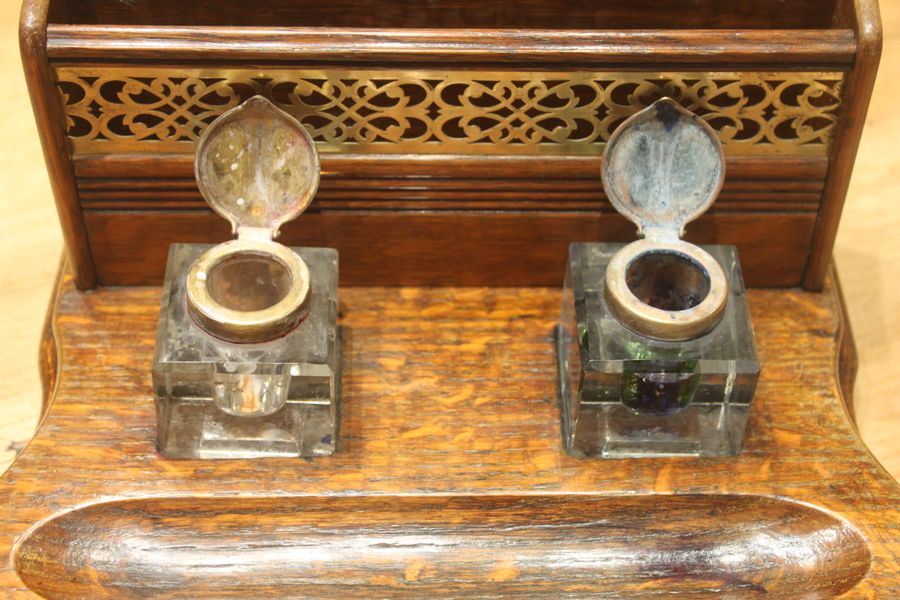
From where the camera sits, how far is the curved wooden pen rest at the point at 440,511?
3.95ft

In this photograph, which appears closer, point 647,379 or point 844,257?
point 647,379

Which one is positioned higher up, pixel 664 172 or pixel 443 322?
pixel 664 172

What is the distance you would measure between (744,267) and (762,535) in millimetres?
247

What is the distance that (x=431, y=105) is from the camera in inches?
51.3

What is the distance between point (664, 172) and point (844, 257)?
32cm

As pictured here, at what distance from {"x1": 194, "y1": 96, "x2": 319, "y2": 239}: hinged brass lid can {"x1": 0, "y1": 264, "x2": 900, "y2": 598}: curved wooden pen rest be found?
0.53ft

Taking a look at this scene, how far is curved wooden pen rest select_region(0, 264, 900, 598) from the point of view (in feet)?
3.95

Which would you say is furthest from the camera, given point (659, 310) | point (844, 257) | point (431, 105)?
point (844, 257)

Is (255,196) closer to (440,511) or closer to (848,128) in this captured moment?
(440,511)

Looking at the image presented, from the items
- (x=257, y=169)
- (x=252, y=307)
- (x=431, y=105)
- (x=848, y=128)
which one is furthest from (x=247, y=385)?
(x=848, y=128)

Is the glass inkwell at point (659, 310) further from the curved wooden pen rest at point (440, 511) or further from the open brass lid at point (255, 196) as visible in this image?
the open brass lid at point (255, 196)

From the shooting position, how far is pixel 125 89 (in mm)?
1220

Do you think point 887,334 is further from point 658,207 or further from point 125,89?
point 125,89

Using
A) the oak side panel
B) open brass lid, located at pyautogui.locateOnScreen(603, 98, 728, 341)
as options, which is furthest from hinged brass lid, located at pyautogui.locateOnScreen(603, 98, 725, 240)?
the oak side panel
